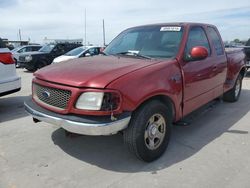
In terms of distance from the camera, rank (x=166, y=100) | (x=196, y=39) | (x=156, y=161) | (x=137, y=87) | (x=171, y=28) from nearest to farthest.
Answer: (x=137, y=87) → (x=156, y=161) → (x=166, y=100) → (x=171, y=28) → (x=196, y=39)

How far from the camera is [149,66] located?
3.79m

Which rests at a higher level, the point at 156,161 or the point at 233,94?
the point at 233,94

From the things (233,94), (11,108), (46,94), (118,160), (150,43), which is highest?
(150,43)

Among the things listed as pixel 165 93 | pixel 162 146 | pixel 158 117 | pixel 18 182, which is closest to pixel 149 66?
pixel 165 93

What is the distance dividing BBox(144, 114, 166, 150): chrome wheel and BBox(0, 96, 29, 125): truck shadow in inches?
131

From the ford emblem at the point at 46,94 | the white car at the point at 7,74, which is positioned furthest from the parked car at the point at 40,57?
the ford emblem at the point at 46,94

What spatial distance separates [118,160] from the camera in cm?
391

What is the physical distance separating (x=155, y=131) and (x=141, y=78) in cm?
77

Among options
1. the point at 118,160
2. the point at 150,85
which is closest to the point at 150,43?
the point at 150,85

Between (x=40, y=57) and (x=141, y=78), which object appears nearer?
(x=141, y=78)

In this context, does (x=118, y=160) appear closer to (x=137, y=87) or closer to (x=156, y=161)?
(x=156, y=161)

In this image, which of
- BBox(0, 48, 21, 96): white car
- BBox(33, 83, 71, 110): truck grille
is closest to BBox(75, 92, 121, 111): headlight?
BBox(33, 83, 71, 110): truck grille

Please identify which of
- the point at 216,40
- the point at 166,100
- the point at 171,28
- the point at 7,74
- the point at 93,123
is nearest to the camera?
the point at 93,123

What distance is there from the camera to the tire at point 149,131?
11.5 ft
